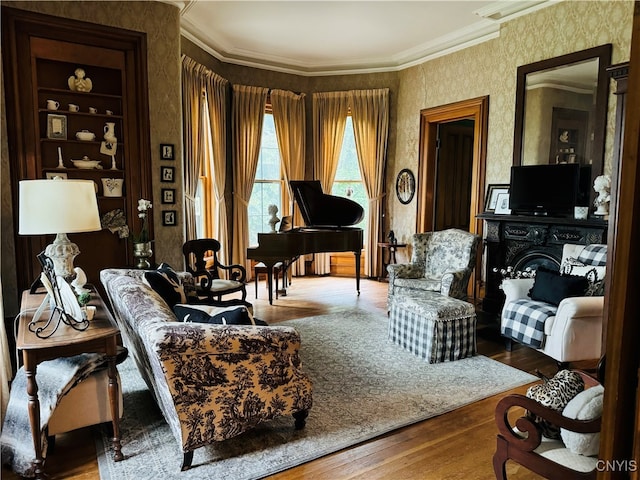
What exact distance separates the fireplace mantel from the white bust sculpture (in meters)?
0.11

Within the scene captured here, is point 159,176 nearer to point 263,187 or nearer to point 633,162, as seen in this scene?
point 263,187

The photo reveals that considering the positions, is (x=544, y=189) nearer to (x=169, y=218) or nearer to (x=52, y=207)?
(x=169, y=218)

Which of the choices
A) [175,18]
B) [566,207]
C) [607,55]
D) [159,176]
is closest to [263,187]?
[159,176]

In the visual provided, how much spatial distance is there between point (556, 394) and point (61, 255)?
2669mm

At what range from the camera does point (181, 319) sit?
7.79 ft

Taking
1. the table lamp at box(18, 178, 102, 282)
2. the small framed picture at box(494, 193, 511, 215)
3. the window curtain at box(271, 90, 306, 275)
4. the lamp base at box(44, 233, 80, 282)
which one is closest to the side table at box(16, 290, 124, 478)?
the lamp base at box(44, 233, 80, 282)

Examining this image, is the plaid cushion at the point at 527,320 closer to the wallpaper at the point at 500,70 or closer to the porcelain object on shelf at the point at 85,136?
the wallpaper at the point at 500,70

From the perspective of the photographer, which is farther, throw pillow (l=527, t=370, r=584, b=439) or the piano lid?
the piano lid

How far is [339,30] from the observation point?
215 inches

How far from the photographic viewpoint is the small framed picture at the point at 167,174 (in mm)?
4633

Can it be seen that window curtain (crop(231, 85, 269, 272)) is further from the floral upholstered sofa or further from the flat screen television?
the floral upholstered sofa

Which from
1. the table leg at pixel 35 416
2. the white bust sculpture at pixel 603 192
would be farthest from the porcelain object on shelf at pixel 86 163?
the white bust sculpture at pixel 603 192

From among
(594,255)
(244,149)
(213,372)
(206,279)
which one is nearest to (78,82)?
(206,279)

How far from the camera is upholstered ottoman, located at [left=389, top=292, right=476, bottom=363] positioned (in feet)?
11.8
